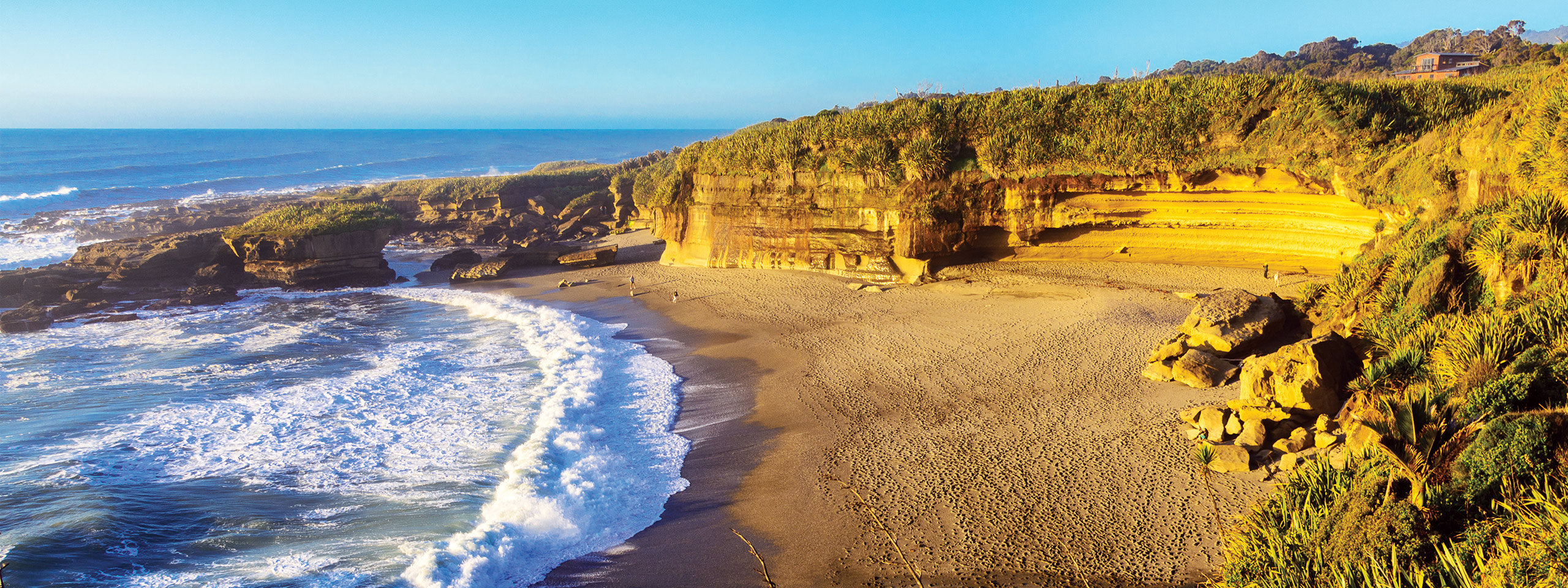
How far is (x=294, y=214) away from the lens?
1104 inches

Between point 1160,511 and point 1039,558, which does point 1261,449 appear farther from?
point 1039,558

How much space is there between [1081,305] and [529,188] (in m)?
34.1

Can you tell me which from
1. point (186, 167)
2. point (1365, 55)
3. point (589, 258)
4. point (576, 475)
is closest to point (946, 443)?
point (576, 475)

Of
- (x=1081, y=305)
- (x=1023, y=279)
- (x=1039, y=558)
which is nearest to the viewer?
(x=1039, y=558)

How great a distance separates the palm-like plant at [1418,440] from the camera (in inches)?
192

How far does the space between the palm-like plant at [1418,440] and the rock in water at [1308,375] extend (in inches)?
115

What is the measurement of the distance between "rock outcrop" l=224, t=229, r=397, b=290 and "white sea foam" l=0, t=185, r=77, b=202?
3274cm

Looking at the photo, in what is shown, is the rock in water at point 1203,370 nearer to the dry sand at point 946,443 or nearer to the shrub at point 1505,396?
the dry sand at point 946,443

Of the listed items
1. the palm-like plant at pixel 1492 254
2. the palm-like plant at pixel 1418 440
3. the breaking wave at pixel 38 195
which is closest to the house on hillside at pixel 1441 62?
the palm-like plant at pixel 1492 254

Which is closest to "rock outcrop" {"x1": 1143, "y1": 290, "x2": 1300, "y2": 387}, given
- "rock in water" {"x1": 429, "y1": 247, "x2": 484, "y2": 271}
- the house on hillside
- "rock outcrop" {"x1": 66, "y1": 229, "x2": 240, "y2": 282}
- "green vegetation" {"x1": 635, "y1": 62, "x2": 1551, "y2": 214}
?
"green vegetation" {"x1": 635, "y1": 62, "x2": 1551, "y2": 214}

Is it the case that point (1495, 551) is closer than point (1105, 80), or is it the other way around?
point (1495, 551)

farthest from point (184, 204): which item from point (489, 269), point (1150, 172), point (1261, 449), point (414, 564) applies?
point (1261, 449)

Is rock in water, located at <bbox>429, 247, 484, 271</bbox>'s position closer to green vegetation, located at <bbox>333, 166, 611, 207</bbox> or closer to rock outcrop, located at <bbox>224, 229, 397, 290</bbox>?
rock outcrop, located at <bbox>224, 229, 397, 290</bbox>

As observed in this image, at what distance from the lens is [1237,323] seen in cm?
1089
